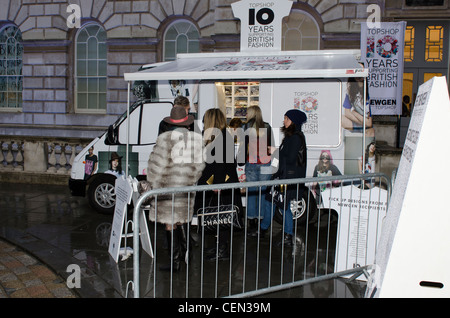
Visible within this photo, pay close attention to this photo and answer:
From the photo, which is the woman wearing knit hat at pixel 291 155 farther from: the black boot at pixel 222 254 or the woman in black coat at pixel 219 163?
the black boot at pixel 222 254

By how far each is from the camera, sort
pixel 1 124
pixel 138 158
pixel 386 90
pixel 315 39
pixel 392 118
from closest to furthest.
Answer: pixel 138 158
pixel 386 90
pixel 392 118
pixel 315 39
pixel 1 124

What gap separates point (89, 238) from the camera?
22.3ft

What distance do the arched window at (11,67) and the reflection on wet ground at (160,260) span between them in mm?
7505

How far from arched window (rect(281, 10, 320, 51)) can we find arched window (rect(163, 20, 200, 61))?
266cm

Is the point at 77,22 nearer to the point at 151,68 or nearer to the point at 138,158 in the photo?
the point at 151,68

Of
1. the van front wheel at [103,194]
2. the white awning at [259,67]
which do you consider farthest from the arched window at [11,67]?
the white awning at [259,67]

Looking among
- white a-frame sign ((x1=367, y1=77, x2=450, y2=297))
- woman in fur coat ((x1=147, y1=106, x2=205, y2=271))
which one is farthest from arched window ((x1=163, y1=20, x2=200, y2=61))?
white a-frame sign ((x1=367, y1=77, x2=450, y2=297))

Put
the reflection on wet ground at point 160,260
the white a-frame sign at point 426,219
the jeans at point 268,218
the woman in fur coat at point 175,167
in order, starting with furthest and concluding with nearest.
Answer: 1. the jeans at point 268,218
2. the woman in fur coat at point 175,167
3. the reflection on wet ground at point 160,260
4. the white a-frame sign at point 426,219

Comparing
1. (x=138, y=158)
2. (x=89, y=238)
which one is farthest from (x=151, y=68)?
(x=89, y=238)

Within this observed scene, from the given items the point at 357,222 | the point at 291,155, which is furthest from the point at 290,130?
the point at 357,222

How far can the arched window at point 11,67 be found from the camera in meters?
15.1

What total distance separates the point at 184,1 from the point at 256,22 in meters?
5.62

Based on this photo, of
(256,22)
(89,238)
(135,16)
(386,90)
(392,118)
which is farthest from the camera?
(135,16)

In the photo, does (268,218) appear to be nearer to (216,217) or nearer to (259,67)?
(216,217)
